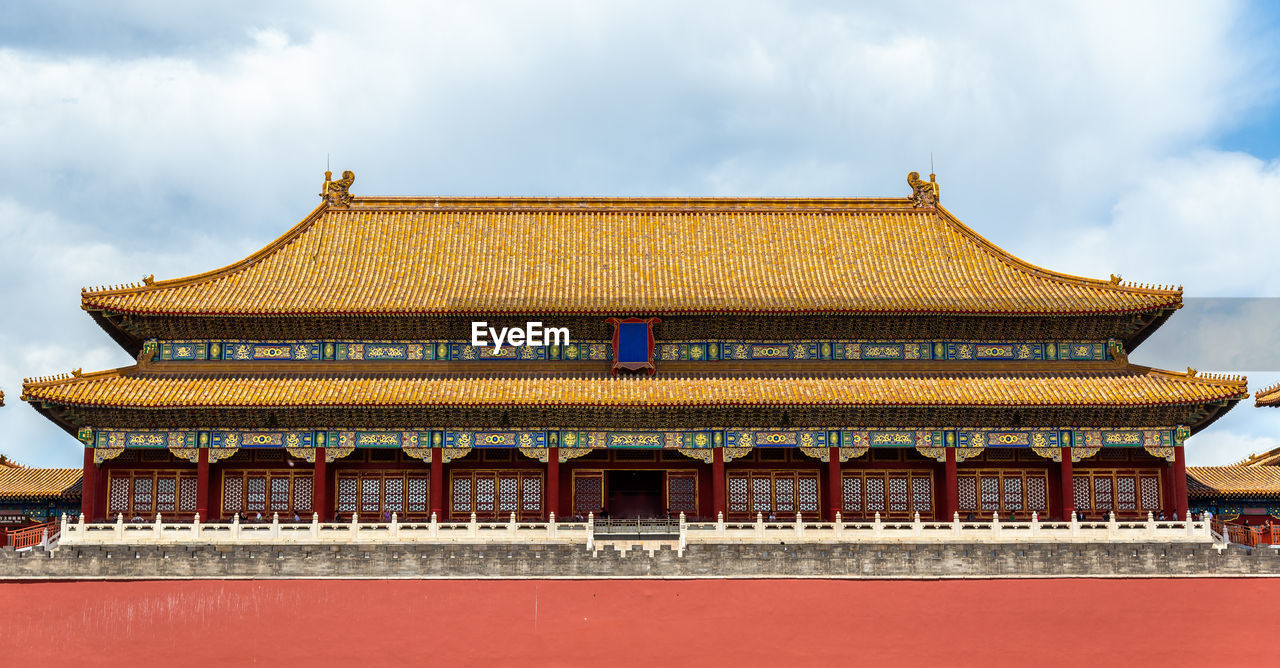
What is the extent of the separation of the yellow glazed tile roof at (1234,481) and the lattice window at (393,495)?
23.1 m

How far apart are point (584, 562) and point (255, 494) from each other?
1185cm

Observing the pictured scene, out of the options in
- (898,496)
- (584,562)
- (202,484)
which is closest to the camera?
(584,562)

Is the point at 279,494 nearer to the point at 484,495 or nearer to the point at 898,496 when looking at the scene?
the point at 484,495

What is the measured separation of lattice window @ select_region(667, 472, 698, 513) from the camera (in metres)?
31.4

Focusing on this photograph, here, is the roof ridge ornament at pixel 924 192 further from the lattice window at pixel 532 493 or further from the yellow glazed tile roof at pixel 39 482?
the yellow glazed tile roof at pixel 39 482

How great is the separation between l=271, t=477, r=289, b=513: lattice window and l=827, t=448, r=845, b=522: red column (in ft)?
50.7

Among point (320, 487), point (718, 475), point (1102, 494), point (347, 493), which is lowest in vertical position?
point (1102, 494)

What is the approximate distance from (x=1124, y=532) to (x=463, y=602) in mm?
16017

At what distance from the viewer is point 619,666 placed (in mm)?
22594

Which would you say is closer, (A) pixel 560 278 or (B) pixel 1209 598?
(B) pixel 1209 598

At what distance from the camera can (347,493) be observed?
31.1 meters

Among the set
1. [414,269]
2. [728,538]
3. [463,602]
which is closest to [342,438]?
[414,269]

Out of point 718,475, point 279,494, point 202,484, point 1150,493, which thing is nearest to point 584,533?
point 718,475

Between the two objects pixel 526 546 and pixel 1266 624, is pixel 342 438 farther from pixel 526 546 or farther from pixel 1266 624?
pixel 1266 624
